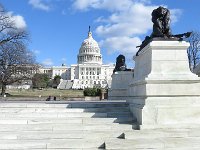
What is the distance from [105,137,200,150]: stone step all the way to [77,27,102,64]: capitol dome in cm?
14651

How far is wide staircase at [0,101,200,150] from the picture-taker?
764 cm

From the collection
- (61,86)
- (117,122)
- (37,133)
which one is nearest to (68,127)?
(37,133)

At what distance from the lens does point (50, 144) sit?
301 inches

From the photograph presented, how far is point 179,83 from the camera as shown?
30.4 feet

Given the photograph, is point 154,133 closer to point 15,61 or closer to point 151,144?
point 151,144

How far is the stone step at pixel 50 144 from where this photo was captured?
301 inches

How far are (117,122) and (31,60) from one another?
146 ft

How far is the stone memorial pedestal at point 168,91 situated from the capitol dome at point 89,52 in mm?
144547

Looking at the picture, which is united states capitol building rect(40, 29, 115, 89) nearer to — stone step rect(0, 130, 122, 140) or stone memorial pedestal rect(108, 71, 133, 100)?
stone memorial pedestal rect(108, 71, 133, 100)

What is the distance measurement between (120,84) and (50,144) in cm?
1034

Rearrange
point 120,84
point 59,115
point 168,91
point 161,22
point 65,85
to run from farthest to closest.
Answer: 1. point 65,85
2. point 120,84
3. point 161,22
4. point 59,115
5. point 168,91

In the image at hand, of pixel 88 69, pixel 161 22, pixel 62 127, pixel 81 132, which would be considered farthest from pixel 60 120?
pixel 88 69

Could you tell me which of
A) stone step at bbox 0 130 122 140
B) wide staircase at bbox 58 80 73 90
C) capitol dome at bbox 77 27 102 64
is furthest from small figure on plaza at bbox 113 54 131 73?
capitol dome at bbox 77 27 102 64

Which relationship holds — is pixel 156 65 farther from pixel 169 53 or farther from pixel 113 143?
pixel 113 143
